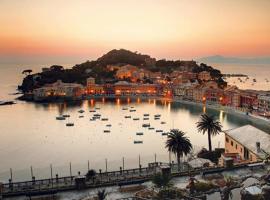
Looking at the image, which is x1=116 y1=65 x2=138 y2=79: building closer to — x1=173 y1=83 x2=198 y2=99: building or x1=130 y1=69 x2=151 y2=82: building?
x1=130 y1=69 x2=151 y2=82: building

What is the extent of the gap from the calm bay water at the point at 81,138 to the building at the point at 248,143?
16.4 meters

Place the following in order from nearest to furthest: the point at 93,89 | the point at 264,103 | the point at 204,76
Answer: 1. the point at 264,103
2. the point at 93,89
3. the point at 204,76

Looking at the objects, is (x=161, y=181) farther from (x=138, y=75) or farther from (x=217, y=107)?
(x=138, y=75)

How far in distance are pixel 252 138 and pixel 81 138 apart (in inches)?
1759

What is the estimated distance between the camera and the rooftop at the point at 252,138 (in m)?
30.5

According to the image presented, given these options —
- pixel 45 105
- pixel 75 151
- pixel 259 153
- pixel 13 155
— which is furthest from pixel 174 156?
pixel 45 105

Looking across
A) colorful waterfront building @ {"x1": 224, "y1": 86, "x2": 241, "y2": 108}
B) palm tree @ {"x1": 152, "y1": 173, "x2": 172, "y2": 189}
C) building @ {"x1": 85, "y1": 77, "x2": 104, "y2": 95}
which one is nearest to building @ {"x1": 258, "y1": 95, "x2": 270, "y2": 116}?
colorful waterfront building @ {"x1": 224, "y1": 86, "x2": 241, "y2": 108}

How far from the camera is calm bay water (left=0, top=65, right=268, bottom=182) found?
53.1m

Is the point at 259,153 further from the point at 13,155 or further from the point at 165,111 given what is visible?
the point at 165,111

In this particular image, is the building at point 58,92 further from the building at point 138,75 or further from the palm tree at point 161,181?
the palm tree at point 161,181

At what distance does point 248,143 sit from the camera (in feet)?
109

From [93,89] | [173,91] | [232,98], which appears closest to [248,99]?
[232,98]

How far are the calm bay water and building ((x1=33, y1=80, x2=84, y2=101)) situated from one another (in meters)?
25.3

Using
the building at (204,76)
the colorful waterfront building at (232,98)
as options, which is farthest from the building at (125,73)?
the colorful waterfront building at (232,98)
